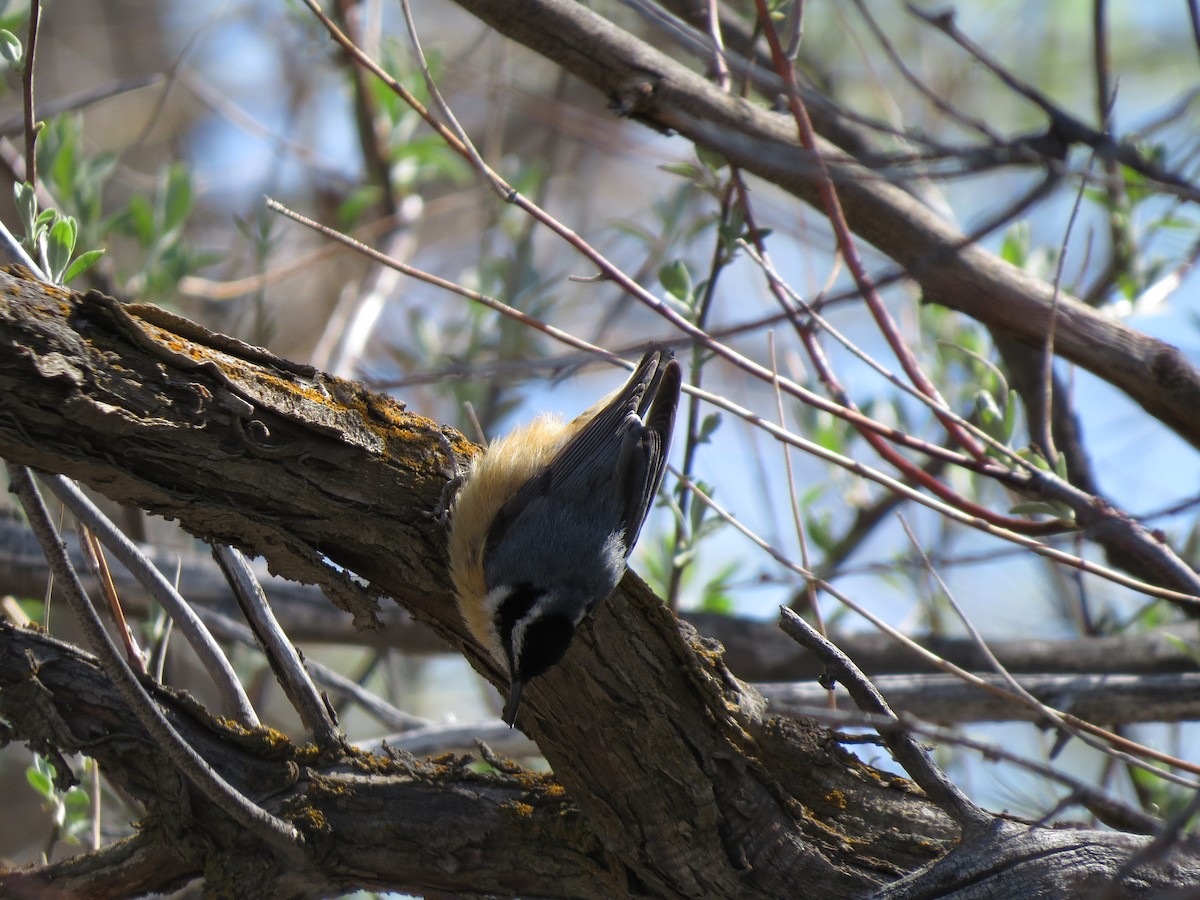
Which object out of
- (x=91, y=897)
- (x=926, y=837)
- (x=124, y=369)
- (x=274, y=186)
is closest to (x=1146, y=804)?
(x=926, y=837)

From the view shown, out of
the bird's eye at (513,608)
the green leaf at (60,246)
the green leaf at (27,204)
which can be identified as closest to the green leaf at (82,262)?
the green leaf at (60,246)

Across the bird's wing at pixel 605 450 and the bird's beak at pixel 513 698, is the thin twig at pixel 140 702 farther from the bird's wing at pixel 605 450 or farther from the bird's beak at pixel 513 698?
the bird's wing at pixel 605 450

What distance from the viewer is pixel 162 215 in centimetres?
407

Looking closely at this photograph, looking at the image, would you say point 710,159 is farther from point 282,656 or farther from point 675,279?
point 282,656

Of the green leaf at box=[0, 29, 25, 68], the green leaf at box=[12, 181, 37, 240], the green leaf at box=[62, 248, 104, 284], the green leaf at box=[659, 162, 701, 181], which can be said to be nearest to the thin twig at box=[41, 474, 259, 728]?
the green leaf at box=[62, 248, 104, 284]

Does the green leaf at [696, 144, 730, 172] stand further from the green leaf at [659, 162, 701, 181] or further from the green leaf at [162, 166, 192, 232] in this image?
the green leaf at [162, 166, 192, 232]

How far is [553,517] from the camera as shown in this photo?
2994mm

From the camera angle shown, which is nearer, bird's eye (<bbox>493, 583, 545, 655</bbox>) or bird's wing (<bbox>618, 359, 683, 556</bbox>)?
bird's eye (<bbox>493, 583, 545, 655</bbox>)

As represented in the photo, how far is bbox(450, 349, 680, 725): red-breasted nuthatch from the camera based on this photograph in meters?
2.32

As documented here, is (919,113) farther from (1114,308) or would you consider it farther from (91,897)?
(91,897)

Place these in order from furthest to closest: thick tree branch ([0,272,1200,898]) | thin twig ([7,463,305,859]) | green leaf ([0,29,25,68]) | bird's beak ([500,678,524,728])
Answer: green leaf ([0,29,25,68])
bird's beak ([500,678,524,728])
thick tree branch ([0,272,1200,898])
thin twig ([7,463,305,859])

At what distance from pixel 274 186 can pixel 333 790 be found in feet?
13.7

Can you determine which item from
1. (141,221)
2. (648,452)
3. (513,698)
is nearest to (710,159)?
(648,452)

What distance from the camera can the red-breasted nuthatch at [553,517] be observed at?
2.32 metres
